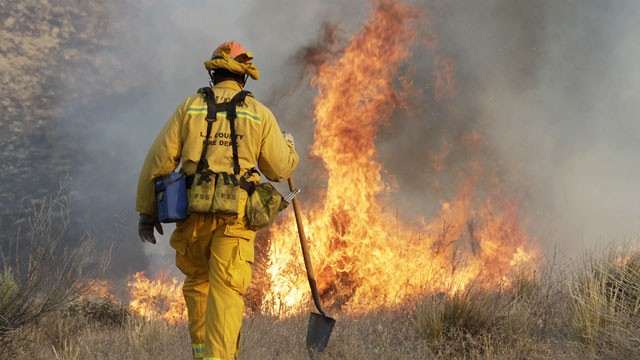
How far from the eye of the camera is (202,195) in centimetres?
323

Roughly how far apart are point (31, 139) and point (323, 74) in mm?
22921

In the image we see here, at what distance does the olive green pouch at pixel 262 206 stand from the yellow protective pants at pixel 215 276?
78 mm

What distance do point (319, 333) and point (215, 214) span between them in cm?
165

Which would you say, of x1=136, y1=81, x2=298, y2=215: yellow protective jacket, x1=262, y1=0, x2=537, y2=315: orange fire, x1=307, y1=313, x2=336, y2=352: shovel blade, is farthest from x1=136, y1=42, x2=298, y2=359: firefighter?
x1=262, y1=0, x2=537, y2=315: orange fire

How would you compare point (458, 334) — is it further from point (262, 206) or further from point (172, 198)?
point (172, 198)

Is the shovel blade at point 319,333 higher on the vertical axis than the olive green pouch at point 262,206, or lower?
lower

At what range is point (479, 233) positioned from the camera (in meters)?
10.8

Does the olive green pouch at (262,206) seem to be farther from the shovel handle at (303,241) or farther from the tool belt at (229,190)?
the shovel handle at (303,241)

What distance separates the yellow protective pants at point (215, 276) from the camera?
3145mm

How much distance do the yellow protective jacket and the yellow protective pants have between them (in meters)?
0.30

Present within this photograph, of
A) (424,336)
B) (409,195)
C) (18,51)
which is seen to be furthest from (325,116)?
(18,51)

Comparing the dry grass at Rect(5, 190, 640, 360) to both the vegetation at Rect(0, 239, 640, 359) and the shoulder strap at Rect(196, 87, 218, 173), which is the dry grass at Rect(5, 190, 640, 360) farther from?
the shoulder strap at Rect(196, 87, 218, 173)

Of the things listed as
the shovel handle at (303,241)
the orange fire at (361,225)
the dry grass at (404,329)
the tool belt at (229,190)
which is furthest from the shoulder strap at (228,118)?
the orange fire at (361,225)

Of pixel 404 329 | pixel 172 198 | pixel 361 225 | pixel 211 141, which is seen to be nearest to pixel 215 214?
pixel 172 198
